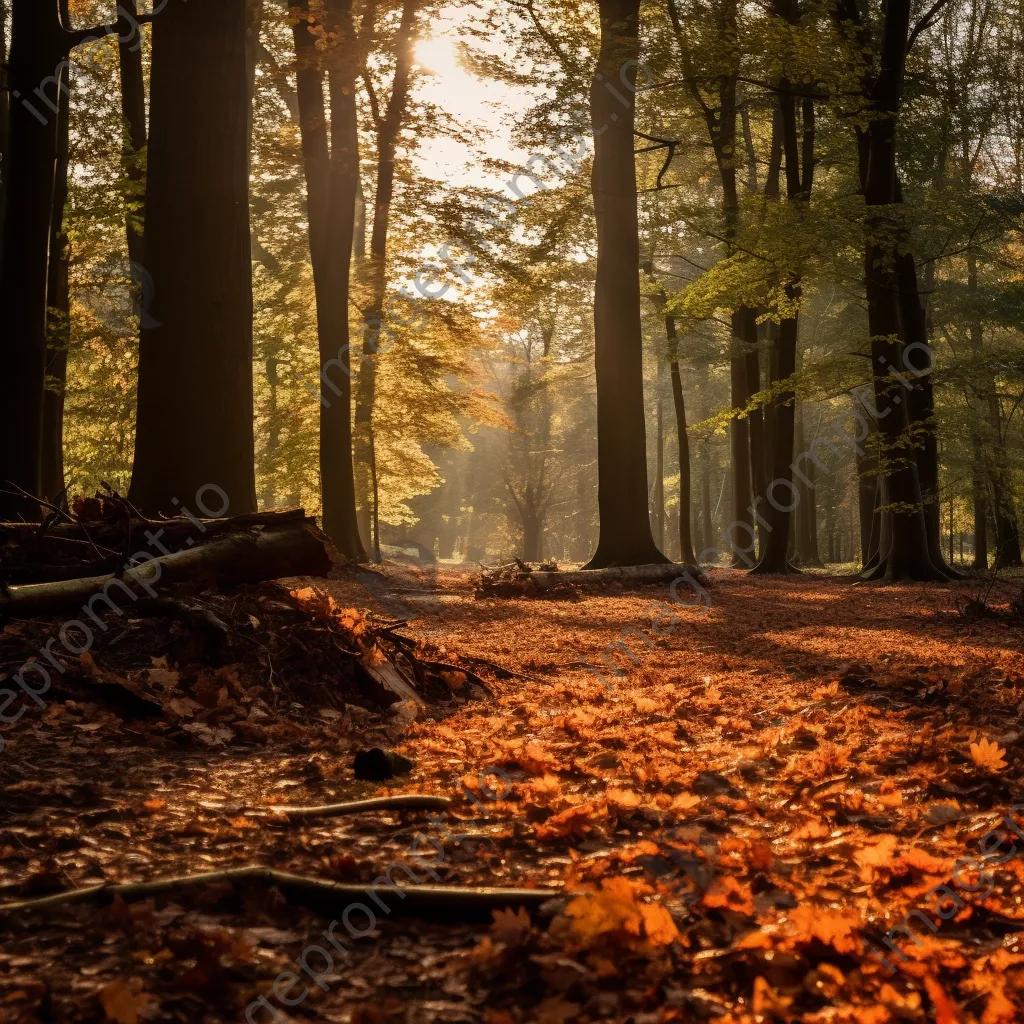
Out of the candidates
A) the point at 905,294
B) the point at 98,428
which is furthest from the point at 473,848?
the point at 98,428

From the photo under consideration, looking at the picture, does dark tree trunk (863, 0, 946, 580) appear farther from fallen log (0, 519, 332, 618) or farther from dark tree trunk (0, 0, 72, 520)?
dark tree trunk (0, 0, 72, 520)

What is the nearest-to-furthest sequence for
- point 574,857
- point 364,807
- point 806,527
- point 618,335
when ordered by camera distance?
point 574,857 → point 364,807 → point 618,335 → point 806,527

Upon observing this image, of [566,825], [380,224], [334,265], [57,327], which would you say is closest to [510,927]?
[566,825]

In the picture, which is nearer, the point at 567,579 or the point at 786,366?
the point at 567,579

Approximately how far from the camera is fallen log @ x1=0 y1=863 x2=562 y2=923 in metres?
2.51

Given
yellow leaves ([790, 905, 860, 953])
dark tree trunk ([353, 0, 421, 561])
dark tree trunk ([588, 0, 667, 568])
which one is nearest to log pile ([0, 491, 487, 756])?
yellow leaves ([790, 905, 860, 953])

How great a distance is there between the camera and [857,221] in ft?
46.9

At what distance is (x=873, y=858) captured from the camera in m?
2.78

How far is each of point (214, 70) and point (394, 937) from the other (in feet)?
24.7

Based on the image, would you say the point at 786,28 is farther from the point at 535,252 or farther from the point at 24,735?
the point at 24,735

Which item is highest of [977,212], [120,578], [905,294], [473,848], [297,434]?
[977,212]

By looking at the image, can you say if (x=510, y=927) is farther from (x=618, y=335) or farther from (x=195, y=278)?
(x=618, y=335)

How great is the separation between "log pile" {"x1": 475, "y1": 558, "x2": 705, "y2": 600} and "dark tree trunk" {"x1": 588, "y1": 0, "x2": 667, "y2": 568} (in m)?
0.57

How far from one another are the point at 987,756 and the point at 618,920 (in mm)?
2182
